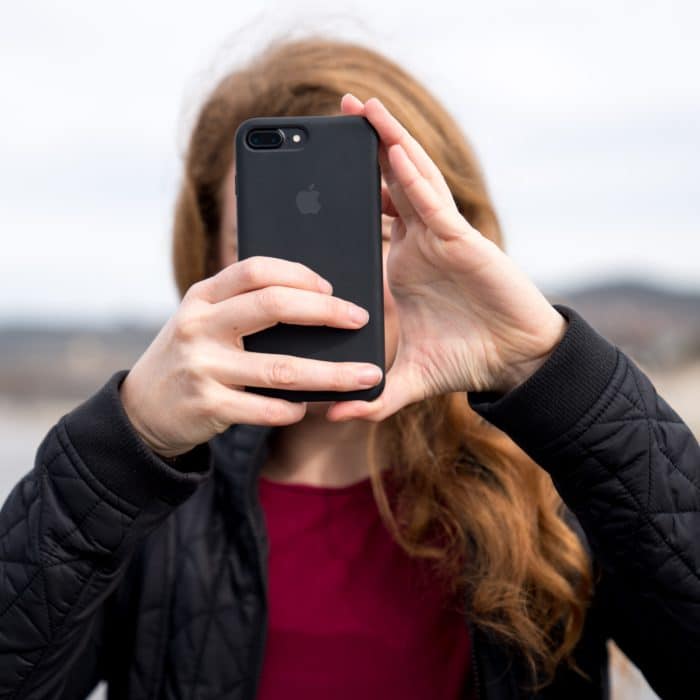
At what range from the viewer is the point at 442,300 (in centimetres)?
160

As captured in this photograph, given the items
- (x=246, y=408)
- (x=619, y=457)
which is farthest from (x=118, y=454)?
(x=619, y=457)

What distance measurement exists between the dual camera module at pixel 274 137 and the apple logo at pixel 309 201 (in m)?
0.09

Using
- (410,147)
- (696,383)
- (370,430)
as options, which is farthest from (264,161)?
(696,383)

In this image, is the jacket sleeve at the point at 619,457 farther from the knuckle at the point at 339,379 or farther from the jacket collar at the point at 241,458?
the jacket collar at the point at 241,458

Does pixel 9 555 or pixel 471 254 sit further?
pixel 9 555

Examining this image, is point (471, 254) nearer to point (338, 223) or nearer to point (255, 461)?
point (338, 223)

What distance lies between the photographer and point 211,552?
1.93 meters

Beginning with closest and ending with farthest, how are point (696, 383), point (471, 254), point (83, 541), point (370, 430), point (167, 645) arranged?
point (471, 254)
point (83, 541)
point (167, 645)
point (370, 430)
point (696, 383)

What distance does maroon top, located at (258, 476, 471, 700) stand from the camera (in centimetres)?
193

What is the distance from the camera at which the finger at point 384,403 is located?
1476 mm

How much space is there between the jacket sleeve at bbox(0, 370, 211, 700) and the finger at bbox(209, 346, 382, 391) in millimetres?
231

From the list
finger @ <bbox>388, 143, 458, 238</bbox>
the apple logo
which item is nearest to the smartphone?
the apple logo

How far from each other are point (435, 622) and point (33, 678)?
89 cm

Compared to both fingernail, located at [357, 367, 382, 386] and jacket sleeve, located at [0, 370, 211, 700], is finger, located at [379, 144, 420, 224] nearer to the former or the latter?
fingernail, located at [357, 367, 382, 386]
